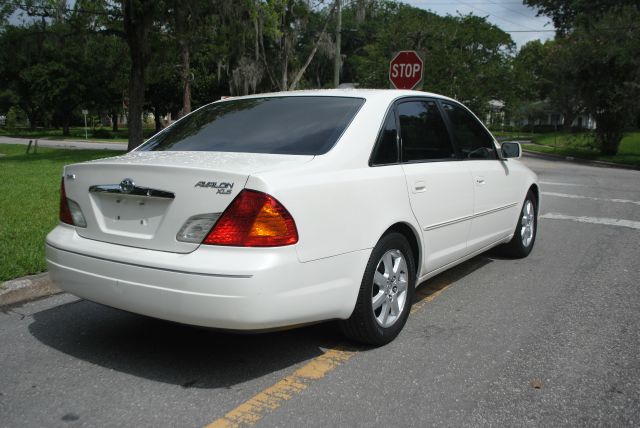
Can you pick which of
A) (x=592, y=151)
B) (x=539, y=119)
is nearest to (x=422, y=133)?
(x=592, y=151)

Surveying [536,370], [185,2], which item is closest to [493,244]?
[536,370]

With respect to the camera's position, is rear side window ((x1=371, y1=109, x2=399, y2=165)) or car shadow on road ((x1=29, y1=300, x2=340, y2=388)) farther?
rear side window ((x1=371, y1=109, x2=399, y2=165))

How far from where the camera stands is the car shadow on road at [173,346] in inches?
136

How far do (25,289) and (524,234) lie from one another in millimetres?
4990

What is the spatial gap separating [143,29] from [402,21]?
13282 mm

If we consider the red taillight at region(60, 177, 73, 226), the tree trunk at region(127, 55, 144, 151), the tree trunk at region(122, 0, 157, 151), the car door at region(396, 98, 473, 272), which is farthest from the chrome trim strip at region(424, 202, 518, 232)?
the tree trunk at region(127, 55, 144, 151)

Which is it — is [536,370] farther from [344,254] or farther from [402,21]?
[402,21]

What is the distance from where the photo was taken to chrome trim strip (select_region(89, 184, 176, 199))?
3.24 meters

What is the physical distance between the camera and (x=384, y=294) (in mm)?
3852

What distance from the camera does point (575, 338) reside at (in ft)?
13.4

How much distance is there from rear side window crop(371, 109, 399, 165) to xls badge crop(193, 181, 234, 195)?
1096mm

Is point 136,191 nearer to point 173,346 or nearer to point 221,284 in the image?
point 221,284

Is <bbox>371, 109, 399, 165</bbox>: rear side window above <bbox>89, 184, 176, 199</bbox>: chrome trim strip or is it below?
above

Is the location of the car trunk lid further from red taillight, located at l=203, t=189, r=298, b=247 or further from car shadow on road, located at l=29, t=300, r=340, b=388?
car shadow on road, located at l=29, t=300, r=340, b=388
